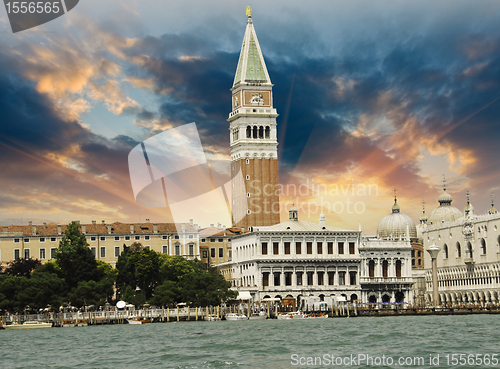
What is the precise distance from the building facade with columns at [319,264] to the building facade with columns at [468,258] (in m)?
12.7

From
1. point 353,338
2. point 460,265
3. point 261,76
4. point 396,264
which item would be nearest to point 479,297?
point 460,265

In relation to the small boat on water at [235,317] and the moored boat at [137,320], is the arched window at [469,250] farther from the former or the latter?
the moored boat at [137,320]

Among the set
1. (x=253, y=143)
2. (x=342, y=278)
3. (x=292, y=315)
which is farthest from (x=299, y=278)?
(x=253, y=143)

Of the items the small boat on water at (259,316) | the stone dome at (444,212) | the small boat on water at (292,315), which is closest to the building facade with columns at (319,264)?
the small boat on water at (259,316)

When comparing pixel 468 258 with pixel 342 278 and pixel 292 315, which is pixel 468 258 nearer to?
pixel 342 278

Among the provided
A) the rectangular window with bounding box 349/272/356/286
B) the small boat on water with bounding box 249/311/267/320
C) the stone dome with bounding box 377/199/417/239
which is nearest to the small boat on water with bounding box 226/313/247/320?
the small boat on water with bounding box 249/311/267/320

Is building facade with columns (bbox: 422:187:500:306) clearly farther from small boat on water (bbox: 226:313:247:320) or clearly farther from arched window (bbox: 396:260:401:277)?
small boat on water (bbox: 226:313:247:320)

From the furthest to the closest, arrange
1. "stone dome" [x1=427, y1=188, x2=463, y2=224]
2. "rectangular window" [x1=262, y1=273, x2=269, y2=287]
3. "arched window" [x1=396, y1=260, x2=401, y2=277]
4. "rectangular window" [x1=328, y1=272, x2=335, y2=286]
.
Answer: "stone dome" [x1=427, y1=188, x2=463, y2=224] < "arched window" [x1=396, y1=260, x2=401, y2=277] < "rectangular window" [x1=328, y1=272, x2=335, y2=286] < "rectangular window" [x1=262, y1=273, x2=269, y2=287]

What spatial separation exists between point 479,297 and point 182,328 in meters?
58.7

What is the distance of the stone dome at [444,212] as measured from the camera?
13138 cm

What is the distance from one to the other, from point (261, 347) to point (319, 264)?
52367 millimetres

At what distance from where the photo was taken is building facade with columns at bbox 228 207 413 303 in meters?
92.0

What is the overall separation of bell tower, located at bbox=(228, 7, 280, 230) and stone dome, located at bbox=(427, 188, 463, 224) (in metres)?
31.9

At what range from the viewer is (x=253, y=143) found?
112 meters
